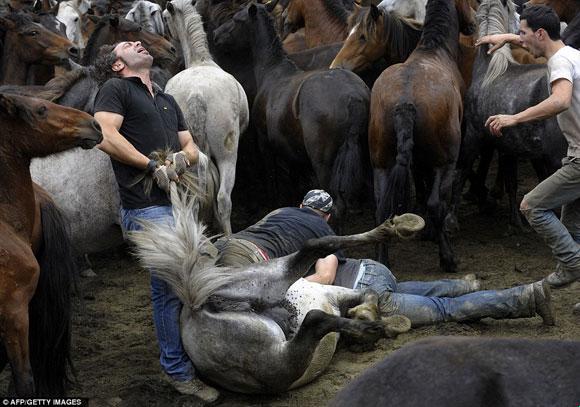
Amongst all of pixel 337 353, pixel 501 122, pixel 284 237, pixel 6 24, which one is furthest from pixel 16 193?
pixel 6 24

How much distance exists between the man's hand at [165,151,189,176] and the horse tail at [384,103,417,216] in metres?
2.68

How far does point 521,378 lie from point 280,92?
A: 269 inches

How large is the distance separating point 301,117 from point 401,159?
135 centimetres

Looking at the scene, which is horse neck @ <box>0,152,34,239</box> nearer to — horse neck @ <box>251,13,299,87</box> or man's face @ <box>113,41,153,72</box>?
man's face @ <box>113,41,153,72</box>

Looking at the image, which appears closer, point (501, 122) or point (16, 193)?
point (16, 193)

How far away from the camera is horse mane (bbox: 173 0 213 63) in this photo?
9195 millimetres

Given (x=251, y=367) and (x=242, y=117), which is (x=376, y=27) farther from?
(x=251, y=367)

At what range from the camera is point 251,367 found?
208 inches

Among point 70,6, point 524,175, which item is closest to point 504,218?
point 524,175

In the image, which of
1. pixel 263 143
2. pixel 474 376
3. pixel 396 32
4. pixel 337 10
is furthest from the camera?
pixel 337 10

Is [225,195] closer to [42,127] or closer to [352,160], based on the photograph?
[352,160]

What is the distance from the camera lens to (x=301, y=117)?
29.1ft

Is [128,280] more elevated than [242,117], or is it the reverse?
[242,117]

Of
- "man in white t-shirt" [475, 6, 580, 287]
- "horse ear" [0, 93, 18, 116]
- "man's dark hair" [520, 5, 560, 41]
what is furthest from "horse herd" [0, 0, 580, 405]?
"man's dark hair" [520, 5, 560, 41]
